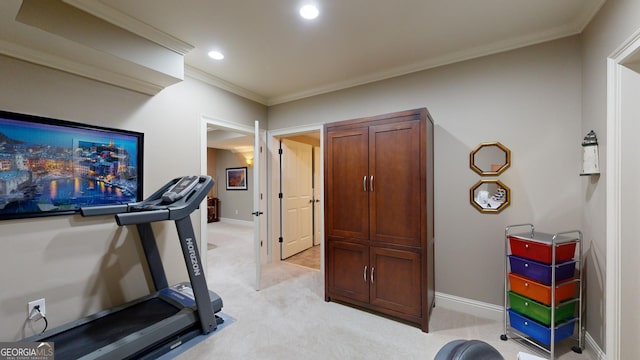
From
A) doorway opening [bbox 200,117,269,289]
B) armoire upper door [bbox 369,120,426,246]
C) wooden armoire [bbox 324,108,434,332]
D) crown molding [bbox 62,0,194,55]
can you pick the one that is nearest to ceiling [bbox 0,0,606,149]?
crown molding [bbox 62,0,194,55]

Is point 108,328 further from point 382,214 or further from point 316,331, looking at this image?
point 382,214

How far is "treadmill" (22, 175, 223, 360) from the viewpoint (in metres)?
1.74

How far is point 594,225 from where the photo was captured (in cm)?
191

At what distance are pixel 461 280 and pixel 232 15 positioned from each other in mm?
3249

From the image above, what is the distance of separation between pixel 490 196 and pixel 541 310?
39.2 inches

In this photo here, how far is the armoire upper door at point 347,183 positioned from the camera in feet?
8.48

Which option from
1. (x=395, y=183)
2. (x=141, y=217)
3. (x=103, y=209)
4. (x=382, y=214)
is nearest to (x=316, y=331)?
(x=382, y=214)

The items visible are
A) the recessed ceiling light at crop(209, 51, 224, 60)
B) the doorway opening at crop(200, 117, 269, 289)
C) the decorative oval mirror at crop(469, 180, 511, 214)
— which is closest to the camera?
the decorative oval mirror at crop(469, 180, 511, 214)

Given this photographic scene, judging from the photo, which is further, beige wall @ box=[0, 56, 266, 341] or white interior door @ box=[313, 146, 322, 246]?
white interior door @ box=[313, 146, 322, 246]

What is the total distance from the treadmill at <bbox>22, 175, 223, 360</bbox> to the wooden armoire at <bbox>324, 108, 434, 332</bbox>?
1.28 metres

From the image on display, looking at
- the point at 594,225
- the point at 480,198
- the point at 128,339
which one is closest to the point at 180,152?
the point at 128,339

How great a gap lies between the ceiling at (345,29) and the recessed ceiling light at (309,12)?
5 centimetres

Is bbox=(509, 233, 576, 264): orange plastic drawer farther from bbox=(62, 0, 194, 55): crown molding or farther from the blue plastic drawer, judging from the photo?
bbox=(62, 0, 194, 55): crown molding

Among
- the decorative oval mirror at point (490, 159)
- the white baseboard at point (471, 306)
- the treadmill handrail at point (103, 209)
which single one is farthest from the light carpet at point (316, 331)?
the decorative oval mirror at point (490, 159)
